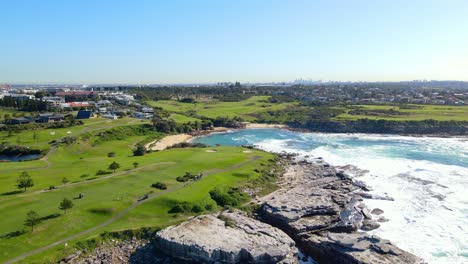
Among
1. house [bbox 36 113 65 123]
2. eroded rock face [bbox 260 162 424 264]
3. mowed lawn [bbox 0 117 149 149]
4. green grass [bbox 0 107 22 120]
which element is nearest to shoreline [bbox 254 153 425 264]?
eroded rock face [bbox 260 162 424 264]

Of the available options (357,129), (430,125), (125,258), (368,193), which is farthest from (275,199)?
(430,125)

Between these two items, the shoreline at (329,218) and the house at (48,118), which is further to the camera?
the house at (48,118)

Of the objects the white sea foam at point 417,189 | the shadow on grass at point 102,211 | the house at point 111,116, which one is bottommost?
the white sea foam at point 417,189

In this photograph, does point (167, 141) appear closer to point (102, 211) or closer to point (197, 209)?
point (197, 209)

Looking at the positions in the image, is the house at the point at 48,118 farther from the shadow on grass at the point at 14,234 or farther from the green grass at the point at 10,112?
the shadow on grass at the point at 14,234

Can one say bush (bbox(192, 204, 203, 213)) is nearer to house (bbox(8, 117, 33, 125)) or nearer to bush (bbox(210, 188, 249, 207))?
bush (bbox(210, 188, 249, 207))

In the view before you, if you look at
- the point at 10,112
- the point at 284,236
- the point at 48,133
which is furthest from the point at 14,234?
the point at 10,112

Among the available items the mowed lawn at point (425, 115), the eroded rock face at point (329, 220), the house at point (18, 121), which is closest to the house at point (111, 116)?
the house at point (18, 121)
